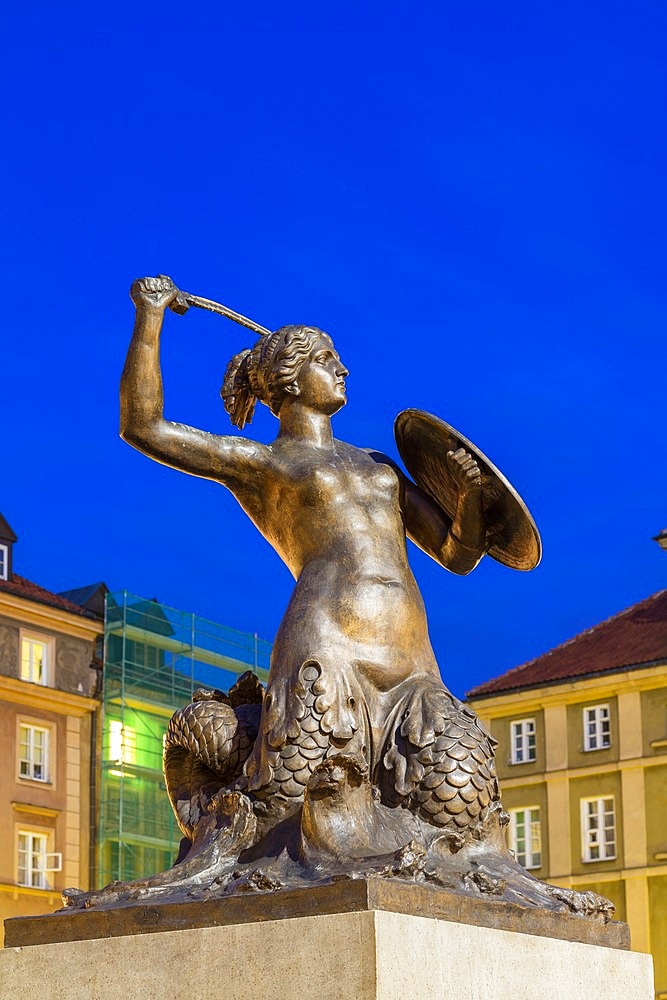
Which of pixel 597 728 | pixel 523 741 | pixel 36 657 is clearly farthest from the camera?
pixel 523 741

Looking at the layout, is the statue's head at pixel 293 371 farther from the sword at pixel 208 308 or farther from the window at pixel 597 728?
the window at pixel 597 728

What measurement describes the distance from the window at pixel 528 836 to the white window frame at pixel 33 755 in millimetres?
11099

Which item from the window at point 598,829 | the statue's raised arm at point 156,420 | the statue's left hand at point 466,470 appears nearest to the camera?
the statue's raised arm at point 156,420

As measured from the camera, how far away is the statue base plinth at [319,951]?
17.6 feet

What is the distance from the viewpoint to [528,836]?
4212 centimetres

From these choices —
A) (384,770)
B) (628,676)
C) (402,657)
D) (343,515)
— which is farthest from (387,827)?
(628,676)

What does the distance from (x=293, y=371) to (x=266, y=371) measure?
116 millimetres

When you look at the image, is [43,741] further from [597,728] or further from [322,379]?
[322,379]

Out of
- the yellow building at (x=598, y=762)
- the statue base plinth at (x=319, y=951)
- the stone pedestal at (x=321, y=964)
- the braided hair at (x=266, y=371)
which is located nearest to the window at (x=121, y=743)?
the yellow building at (x=598, y=762)

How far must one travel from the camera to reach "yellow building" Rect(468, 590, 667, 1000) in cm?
3953

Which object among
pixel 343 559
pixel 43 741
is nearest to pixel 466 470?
pixel 343 559

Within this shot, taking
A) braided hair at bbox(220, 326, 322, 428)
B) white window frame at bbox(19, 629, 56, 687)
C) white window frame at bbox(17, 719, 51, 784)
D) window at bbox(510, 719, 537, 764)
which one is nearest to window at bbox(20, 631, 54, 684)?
white window frame at bbox(19, 629, 56, 687)

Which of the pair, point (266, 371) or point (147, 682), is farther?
point (147, 682)

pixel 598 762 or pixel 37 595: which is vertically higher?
pixel 37 595
